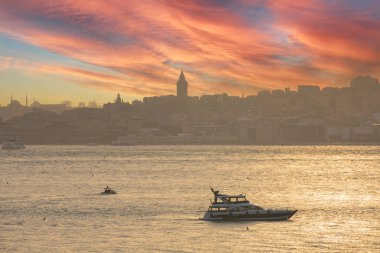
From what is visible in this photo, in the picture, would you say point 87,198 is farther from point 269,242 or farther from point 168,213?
point 269,242

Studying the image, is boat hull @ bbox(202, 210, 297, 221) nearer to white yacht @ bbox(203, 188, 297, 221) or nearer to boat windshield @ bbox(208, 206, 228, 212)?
white yacht @ bbox(203, 188, 297, 221)

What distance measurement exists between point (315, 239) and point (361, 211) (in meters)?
21.1

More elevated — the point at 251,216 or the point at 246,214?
the point at 246,214

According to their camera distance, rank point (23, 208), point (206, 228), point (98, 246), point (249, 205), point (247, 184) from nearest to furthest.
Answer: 1. point (98, 246)
2. point (206, 228)
3. point (249, 205)
4. point (23, 208)
5. point (247, 184)

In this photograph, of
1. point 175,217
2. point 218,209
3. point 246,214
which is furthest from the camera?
point 175,217

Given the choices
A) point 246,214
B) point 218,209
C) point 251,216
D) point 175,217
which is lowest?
point 175,217

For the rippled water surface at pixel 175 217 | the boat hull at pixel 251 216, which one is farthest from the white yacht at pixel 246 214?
the rippled water surface at pixel 175 217

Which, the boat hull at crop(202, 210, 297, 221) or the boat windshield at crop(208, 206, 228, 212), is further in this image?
the boat windshield at crop(208, 206, 228, 212)

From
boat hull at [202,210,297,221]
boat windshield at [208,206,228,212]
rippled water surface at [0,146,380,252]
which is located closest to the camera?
rippled water surface at [0,146,380,252]

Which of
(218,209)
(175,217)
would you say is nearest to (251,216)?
(218,209)

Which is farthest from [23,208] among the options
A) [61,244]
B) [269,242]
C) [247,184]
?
[247,184]

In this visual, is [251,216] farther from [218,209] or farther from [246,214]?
[218,209]

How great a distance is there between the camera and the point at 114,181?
133750mm

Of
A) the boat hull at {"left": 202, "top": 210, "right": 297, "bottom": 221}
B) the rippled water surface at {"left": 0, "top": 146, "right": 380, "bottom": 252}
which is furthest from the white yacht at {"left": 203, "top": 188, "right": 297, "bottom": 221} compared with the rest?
the rippled water surface at {"left": 0, "top": 146, "right": 380, "bottom": 252}
